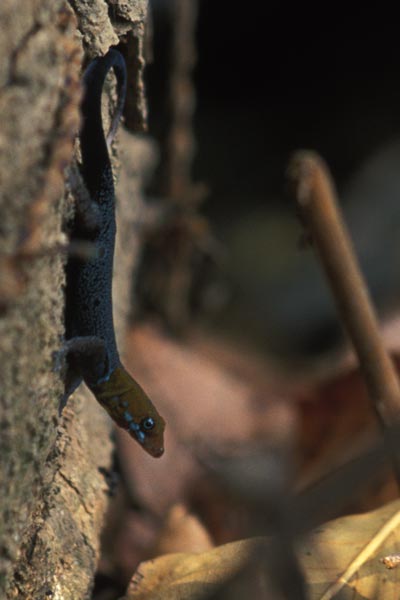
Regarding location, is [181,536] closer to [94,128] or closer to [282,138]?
[94,128]

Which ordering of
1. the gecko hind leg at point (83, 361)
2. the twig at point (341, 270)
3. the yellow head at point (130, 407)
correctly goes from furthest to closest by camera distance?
the twig at point (341, 270), the yellow head at point (130, 407), the gecko hind leg at point (83, 361)

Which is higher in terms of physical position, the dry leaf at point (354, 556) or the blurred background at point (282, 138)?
the blurred background at point (282, 138)

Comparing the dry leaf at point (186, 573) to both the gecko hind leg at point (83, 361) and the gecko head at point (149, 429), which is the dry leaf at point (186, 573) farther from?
the gecko hind leg at point (83, 361)

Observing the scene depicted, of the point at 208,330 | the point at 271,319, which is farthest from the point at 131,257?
the point at 271,319

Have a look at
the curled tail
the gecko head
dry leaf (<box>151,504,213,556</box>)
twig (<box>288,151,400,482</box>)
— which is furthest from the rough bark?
twig (<box>288,151,400,482</box>)

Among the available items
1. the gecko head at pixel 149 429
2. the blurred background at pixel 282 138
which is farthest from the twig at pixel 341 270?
the blurred background at pixel 282 138

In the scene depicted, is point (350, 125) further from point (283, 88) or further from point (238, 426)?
point (238, 426)
